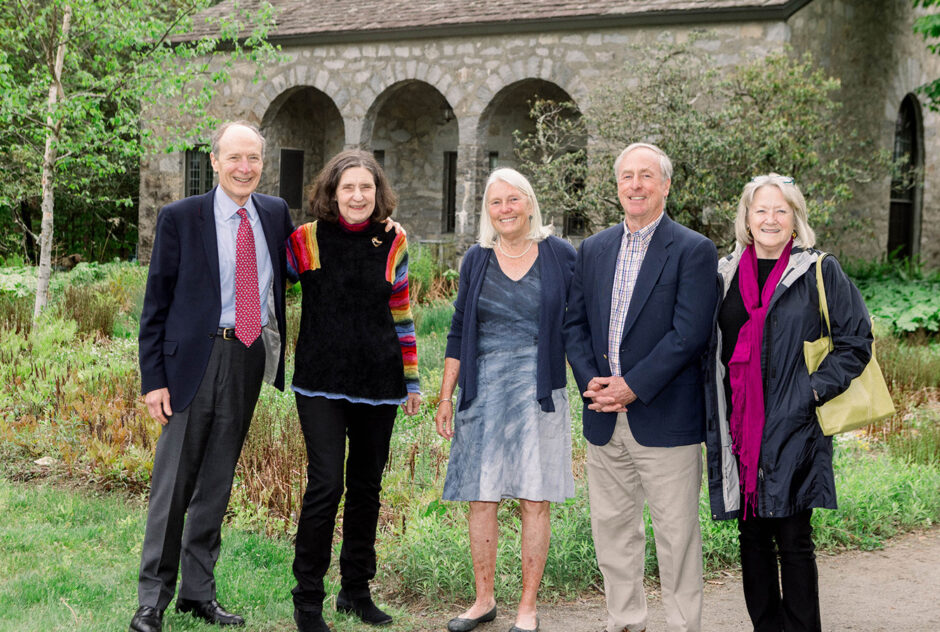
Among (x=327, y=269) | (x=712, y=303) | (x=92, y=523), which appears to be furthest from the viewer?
(x=92, y=523)

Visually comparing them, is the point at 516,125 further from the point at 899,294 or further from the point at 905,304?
the point at 905,304

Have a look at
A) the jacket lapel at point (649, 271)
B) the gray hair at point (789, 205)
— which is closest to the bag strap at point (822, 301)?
the gray hair at point (789, 205)

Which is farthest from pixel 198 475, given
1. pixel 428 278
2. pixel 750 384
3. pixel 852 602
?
pixel 428 278

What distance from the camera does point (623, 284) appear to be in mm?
3846

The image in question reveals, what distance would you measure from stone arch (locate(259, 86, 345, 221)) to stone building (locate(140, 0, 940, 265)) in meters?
0.03

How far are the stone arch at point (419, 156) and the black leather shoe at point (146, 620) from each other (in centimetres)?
1374

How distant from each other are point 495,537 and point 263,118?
13.4 metres

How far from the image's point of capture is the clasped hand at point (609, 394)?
370 centimetres

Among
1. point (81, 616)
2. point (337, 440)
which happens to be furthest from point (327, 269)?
point (81, 616)

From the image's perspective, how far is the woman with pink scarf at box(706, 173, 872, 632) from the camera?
11.6 feet

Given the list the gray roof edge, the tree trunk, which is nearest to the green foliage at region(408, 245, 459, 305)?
the gray roof edge

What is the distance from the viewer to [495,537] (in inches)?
162

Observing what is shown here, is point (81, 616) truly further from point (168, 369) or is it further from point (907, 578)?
point (907, 578)

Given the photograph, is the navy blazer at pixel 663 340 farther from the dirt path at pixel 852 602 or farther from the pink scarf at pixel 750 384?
the dirt path at pixel 852 602
